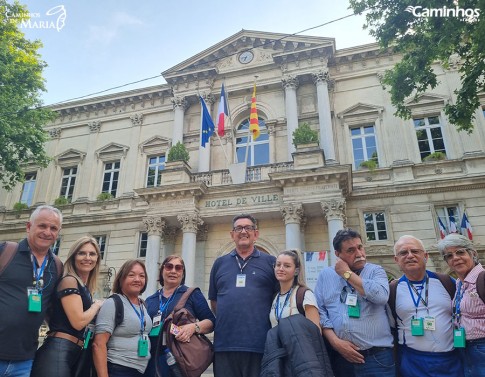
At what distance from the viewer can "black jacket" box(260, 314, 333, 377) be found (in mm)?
2822

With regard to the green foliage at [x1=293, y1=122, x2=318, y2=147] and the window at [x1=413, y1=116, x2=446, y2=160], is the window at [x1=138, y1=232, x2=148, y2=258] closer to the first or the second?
the green foliage at [x1=293, y1=122, x2=318, y2=147]

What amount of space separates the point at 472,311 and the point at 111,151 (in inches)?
796

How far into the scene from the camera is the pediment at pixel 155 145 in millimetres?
19570

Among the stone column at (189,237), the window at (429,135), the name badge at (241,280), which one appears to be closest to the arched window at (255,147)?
the stone column at (189,237)

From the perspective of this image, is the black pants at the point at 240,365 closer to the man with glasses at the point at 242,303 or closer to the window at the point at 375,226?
the man with glasses at the point at 242,303

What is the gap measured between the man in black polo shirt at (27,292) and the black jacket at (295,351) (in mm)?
2012

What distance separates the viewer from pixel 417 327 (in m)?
3.31

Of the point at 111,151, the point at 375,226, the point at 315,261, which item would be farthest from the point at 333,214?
the point at 111,151

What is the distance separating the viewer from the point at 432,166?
14922 mm

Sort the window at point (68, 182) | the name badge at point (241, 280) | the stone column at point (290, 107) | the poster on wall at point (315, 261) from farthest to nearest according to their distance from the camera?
1. the window at point (68, 182)
2. the stone column at point (290, 107)
3. the poster on wall at point (315, 261)
4. the name badge at point (241, 280)

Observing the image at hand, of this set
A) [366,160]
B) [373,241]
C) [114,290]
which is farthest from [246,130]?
[114,290]

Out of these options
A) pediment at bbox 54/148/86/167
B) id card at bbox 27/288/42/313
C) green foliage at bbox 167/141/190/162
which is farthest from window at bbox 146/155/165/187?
id card at bbox 27/288/42/313

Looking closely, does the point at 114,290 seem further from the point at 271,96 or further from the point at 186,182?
the point at 271,96

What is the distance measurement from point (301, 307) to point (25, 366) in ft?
8.03
